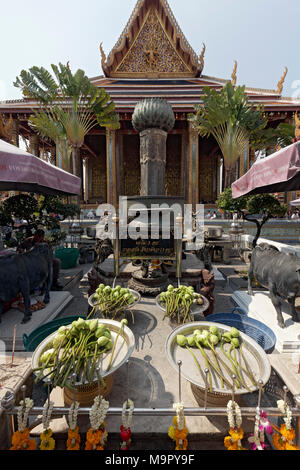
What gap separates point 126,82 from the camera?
21.6 metres

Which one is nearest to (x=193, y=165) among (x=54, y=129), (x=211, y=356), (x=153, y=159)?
(x=54, y=129)

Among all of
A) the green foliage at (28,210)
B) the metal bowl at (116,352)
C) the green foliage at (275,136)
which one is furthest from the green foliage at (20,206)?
the green foliage at (275,136)

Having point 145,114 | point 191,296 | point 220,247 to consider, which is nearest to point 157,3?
point 145,114

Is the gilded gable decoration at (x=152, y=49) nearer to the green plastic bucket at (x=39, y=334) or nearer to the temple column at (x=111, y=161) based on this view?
the temple column at (x=111, y=161)

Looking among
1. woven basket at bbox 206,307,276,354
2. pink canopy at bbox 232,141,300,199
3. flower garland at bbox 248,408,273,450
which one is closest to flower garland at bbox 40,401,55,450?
flower garland at bbox 248,408,273,450

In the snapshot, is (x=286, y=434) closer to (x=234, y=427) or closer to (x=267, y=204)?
(x=234, y=427)

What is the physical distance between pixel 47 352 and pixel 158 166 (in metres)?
5.86

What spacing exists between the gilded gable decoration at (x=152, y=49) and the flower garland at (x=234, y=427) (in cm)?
2691

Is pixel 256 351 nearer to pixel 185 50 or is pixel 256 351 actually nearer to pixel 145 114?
pixel 145 114

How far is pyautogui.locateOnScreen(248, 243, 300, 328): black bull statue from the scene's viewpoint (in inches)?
Answer: 129

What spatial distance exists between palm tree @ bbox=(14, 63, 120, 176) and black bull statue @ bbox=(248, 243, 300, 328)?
13.8m

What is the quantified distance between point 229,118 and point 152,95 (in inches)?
377

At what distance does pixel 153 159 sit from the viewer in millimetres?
6488

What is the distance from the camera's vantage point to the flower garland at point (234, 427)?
148 cm
